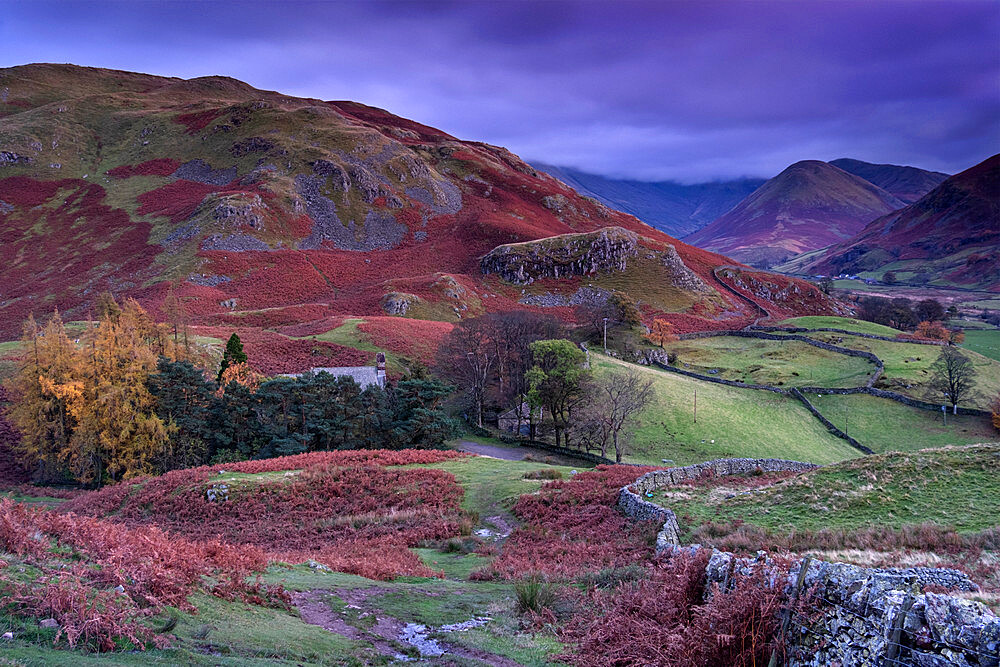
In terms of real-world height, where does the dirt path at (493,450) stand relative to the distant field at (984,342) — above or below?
below

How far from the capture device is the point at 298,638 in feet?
30.3

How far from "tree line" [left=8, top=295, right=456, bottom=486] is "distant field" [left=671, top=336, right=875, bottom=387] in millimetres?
46040

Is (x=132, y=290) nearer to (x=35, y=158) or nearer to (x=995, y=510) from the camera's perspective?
(x=35, y=158)

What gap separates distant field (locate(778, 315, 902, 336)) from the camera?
91.0 m

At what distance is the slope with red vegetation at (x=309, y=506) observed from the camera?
69.3 ft

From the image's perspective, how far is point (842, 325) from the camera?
95375 mm

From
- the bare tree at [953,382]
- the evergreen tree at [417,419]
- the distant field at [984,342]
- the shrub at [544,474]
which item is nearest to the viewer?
the shrub at [544,474]

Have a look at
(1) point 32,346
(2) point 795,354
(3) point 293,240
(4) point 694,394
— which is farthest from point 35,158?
(2) point 795,354

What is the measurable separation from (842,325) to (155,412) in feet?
341

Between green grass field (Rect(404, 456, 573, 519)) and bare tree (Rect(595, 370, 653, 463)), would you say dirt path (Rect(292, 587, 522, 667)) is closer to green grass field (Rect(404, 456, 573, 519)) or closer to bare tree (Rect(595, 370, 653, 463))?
green grass field (Rect(404, 456, 573, 519))

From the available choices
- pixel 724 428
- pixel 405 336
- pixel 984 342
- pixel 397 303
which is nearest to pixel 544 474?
pixel 724 428

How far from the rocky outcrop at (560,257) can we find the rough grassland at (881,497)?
4133 inches

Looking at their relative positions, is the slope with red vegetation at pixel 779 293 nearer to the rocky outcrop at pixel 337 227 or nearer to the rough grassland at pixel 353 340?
the rocky outcrop at pixel 337 227

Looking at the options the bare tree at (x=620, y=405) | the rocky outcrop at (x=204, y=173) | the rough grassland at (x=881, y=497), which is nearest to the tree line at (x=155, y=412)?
the bare tree at (x=620, y=405)
